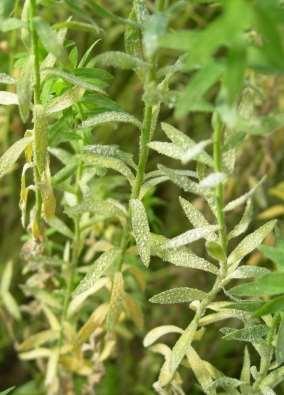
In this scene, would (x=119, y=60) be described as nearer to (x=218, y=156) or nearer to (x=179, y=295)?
(x=218, y=156)

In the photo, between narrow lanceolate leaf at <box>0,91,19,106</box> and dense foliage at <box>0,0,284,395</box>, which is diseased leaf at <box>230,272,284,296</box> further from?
narrow lanceolate leaf at <box>0,91,19,106</box>

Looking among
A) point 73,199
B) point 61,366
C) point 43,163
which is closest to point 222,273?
point 43,163

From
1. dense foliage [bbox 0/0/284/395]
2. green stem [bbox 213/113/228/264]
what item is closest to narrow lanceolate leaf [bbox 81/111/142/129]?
dense foliage [bbox 0/0/284/395]

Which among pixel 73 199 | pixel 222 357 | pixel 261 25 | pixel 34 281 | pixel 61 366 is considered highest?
pixel 261 25

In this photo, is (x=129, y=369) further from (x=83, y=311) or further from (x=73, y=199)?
(x=73, y=199)

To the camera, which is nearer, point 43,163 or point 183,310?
point 43,163

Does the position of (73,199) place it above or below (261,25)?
below

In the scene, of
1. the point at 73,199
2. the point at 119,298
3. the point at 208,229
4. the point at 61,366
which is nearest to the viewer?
the point at 208,229
